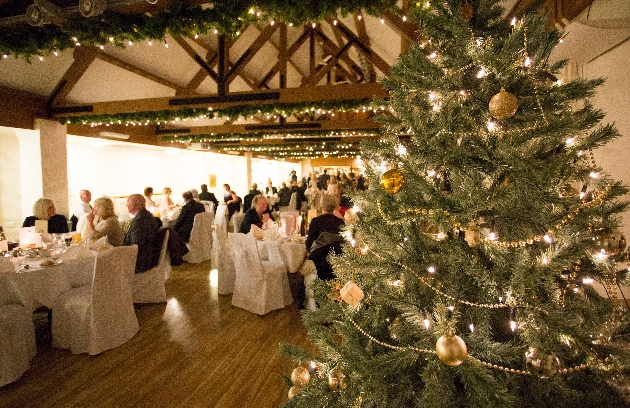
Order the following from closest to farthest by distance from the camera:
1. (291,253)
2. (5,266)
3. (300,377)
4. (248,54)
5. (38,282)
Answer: (300,377)
(5,266)
(38,282)
(291,253)
(248,54)

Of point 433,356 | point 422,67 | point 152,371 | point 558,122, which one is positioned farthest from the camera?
point 152,371

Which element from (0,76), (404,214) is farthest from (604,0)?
(0,76)

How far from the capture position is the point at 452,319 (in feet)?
3.86

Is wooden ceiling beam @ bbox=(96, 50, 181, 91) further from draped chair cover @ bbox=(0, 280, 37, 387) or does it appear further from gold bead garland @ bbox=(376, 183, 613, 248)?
gold bead garland @ bbox=(376, 183, 613, 248)

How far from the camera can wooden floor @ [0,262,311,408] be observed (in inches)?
104

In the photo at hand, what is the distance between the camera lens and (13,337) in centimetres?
281

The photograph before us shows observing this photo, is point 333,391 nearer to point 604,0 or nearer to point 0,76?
point 604,0

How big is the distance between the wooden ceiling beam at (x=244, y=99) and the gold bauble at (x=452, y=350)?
504 centimetres

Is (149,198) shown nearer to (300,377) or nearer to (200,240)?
(200,240)

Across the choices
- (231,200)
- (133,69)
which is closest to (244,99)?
(133,69)

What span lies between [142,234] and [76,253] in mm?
770

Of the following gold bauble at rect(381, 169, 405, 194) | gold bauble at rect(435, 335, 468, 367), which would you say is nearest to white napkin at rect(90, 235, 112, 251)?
gold bauble at rect(381, 169, 405, 194)

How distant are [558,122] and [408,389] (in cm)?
117

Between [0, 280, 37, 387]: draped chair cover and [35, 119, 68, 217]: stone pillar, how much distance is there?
200 inches
